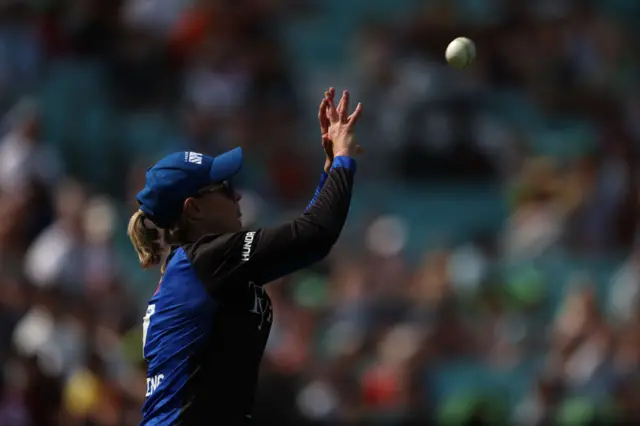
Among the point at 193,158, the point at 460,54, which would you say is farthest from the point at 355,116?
the point at 460,54

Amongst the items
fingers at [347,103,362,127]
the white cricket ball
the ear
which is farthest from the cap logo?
the white cricket ball

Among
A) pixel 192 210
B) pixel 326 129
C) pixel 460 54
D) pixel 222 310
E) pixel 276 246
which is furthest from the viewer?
pixel 460 54

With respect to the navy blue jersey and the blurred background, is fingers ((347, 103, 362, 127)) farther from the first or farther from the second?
the blurred background

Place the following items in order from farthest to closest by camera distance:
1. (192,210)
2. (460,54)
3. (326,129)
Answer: (460,54) → (326,129) → (192,210)

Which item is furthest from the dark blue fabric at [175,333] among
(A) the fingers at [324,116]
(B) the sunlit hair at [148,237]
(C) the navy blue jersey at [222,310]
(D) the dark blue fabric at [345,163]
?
(A) the fingers at [324,116]

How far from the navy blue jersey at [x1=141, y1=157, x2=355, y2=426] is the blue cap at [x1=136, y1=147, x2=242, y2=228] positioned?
0.54 feet

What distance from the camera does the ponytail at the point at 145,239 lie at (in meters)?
4.65

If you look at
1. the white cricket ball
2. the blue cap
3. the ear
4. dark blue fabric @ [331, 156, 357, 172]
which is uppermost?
the white cricket ball

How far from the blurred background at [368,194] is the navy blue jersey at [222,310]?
15.2 ft

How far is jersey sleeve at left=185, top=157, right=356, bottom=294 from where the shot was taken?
169 inches

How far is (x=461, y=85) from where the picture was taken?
13258 millimetres

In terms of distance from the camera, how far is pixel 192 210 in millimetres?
4598

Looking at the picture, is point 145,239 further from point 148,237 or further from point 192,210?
point 192,210

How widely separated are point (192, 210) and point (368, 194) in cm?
813
